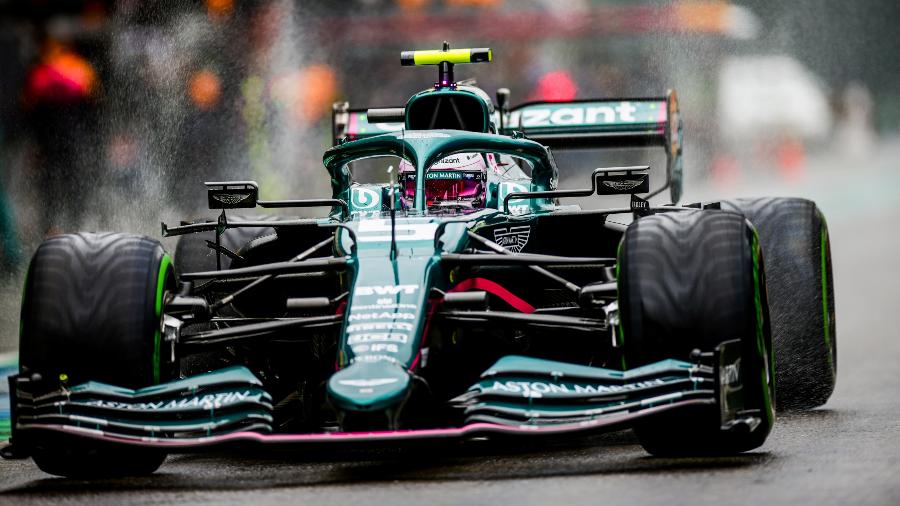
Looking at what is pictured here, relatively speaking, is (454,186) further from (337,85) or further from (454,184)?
(337,85)

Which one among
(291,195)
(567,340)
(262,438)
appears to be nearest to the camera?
(262,438)

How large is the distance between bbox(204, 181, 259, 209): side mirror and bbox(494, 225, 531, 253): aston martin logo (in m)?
1.41

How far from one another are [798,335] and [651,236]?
107 inches

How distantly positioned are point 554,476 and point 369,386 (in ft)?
3.01

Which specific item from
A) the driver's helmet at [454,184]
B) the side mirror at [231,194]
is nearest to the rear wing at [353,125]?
the driver's helmet at [454,184]

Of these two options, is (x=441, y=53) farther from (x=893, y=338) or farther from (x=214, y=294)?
(x=893, y=338)

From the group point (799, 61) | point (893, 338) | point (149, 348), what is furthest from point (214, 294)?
point (799, 61)

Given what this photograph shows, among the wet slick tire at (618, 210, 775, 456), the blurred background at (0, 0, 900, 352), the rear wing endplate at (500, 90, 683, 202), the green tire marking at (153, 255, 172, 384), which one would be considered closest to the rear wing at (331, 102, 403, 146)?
the rear wing endplate at (500, 90, 683, 202)

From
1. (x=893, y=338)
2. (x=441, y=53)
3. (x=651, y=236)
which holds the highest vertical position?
(x=441, y=53)

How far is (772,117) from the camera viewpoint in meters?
23.1

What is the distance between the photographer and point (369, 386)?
715cm

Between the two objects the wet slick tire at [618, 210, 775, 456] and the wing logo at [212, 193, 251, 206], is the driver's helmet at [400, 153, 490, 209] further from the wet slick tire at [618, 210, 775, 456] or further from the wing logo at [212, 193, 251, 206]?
the wet slick tire at [618, 210, 775, 456]

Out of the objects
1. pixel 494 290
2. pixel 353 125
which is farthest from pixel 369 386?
pixel 353 125

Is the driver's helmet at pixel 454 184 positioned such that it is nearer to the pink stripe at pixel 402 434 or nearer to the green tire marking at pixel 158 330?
the green tire marking at pixel 158 330
